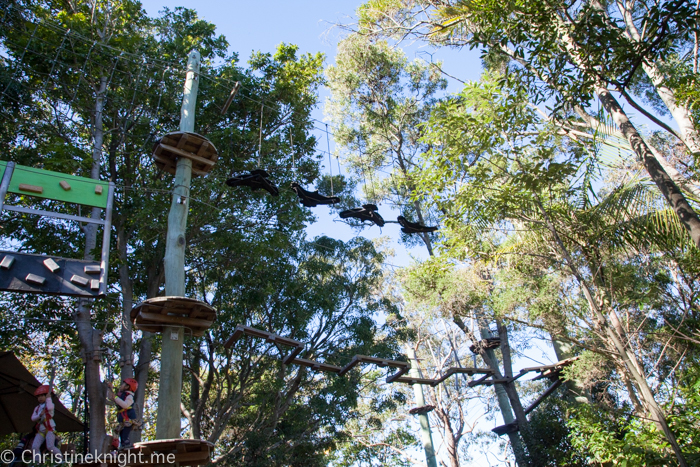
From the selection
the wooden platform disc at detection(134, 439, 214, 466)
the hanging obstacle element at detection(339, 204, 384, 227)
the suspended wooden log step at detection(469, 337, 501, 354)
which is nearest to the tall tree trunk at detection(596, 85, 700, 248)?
the hanging obstacle element at detection(339, 204, 384, 227)

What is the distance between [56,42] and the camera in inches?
309

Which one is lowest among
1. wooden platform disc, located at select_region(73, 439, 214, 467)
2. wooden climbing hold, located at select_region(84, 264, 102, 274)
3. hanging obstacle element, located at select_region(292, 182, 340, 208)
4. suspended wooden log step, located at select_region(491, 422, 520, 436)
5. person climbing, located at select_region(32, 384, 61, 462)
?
wooden platform disc, located at select_region(73, 439, 214, 467)

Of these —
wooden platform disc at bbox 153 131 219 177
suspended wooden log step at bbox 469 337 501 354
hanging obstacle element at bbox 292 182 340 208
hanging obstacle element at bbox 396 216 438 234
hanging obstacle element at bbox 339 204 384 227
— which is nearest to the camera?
wooden platform disc at bbox 153 131 219 177

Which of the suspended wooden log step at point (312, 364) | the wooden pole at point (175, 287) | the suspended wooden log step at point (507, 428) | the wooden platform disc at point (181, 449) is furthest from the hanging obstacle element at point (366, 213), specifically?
the suspended wooden log step at point (507, 428)

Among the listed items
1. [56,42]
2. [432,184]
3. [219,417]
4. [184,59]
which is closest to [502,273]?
[432,184]

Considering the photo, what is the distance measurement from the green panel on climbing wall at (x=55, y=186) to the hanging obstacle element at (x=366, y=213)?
320 cm

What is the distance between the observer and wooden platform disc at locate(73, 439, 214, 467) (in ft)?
12.3

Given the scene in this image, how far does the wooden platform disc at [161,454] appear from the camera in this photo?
3.74m

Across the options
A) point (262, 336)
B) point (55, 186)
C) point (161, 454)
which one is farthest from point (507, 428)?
point (55, 186)

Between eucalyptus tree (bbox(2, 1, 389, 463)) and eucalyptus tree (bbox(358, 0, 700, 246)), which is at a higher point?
eucalyptus tree (bbox(2, 1, 389, 463))

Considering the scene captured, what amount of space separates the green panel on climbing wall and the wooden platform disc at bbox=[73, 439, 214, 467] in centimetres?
225

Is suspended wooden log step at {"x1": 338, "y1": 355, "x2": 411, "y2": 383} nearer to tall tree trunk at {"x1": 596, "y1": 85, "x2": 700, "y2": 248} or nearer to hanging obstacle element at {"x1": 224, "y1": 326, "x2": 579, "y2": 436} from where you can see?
hanging obstacle element at {"x1": 224, "y1": 326, "x2": 579, "y2": 436}

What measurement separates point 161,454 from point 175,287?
1487 millimetres

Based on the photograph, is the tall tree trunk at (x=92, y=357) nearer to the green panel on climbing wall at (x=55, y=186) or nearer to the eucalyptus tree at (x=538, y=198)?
the green panel on climbing wall at (x=55, y=186)
